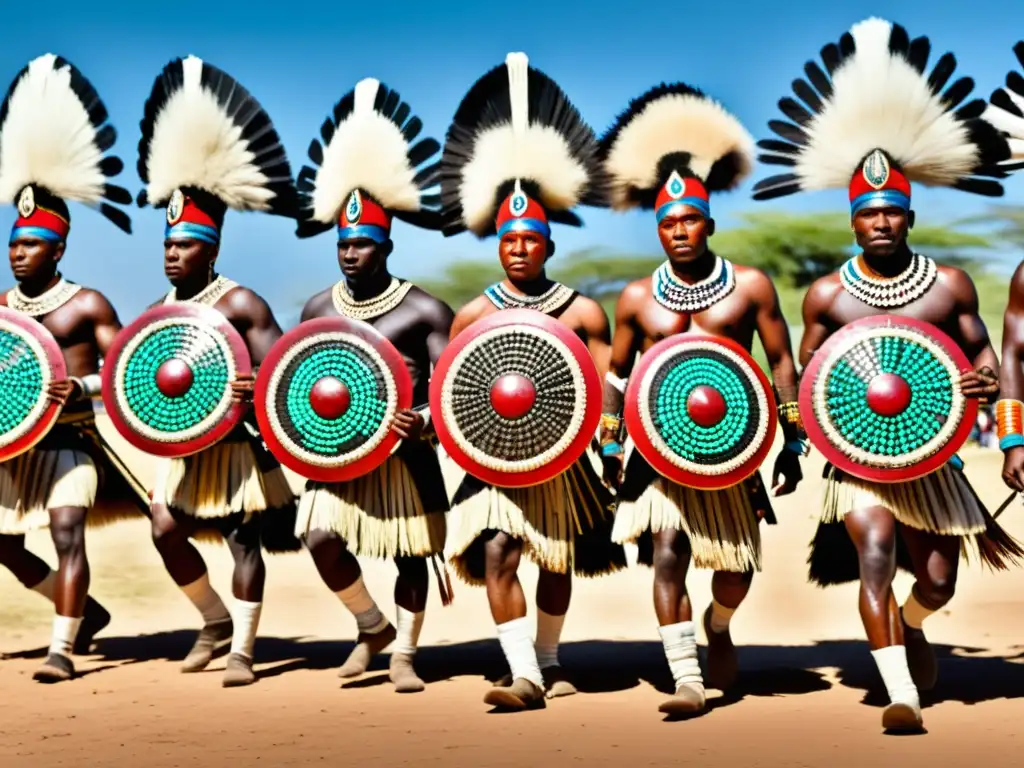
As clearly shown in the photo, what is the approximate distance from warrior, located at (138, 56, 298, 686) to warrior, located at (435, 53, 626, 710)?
3.37 feet

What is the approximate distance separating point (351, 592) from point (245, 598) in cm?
49

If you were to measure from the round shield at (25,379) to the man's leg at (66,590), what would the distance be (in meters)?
0.40

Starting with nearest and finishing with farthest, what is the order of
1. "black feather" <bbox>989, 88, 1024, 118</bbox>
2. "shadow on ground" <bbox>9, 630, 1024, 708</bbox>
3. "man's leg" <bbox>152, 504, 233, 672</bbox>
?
"black feather" <bbox>989, 88, 1024, 118</bbox>, "shadow on ground" <bbox>9, 630, 1024, 708</bbox>, "man's leg" <bbox>152, 504, 233, 672</bbox>

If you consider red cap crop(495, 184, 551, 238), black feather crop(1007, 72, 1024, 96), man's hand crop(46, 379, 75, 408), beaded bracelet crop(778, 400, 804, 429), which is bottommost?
beaded bracelet crop(778, 400, 804, 429)

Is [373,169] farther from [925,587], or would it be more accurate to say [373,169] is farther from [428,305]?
[925,587]

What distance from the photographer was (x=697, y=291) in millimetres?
5680

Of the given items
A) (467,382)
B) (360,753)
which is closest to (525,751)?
(360,753)

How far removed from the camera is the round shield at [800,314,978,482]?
5.19 metres

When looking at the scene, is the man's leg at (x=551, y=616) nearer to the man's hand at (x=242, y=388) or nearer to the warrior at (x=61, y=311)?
the man's hand at (x=242, y=388)

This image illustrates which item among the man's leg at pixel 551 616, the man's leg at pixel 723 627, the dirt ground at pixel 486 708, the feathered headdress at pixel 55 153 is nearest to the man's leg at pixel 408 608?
the dirt ground at pixel 486 708

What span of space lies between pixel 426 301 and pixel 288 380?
722 millimetres

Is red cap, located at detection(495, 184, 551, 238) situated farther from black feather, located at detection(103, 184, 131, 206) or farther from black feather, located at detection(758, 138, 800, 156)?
black feather, located at detection(103, 184, 131, 206)

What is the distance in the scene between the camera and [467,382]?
222 inches

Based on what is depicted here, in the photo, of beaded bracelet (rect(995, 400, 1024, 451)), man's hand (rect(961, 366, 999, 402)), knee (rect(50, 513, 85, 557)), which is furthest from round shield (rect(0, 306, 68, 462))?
beaded bracelet (rect(995, 400, 1024, 451))
